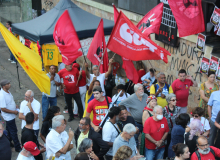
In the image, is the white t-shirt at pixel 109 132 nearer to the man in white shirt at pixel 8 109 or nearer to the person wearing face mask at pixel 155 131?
→ the person wearing face mask at pixel 155 131

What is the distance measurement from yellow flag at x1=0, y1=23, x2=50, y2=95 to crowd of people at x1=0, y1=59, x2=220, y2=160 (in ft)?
1.45

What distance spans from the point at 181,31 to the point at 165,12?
201 centimetres

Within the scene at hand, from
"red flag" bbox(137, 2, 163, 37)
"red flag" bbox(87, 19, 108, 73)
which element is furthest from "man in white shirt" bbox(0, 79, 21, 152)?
"red flag" bbox(137, 2, 163, 37)

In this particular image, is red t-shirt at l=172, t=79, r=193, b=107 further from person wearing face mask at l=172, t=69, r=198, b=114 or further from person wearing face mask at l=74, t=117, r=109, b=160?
person wearing face mask at l=74, t=117, r=109, b=160

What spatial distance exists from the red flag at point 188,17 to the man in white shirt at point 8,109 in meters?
4.13

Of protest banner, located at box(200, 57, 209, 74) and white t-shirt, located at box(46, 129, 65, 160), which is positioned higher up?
protest banner, located at box(200, 57, 209, 74)

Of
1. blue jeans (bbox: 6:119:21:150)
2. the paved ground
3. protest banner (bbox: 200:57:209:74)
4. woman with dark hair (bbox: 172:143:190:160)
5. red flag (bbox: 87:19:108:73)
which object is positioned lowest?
the paved ground

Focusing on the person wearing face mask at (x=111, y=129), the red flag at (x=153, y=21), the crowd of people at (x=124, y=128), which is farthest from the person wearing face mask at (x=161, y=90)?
the person wearing face mask at (x=111, y=129)

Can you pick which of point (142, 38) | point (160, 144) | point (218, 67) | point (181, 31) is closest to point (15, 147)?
point (160, 144)

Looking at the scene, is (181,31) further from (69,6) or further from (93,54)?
(69,6)

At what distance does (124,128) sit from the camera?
4.76 meters

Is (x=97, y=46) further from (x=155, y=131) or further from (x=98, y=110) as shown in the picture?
(x=155, y=131)

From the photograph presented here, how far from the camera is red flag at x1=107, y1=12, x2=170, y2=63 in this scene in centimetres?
619

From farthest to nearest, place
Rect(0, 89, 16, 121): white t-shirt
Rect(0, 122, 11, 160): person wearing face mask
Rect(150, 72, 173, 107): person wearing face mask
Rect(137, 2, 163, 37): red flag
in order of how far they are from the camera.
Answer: Rect(137, 2, 163, 37): red flag → Rect(150, 72, 173, 107): person wearing face mask → Rect(0, 89, 16, 121): white t-shirt → Rect(0, 122, 11, 160): person wearing face mask
